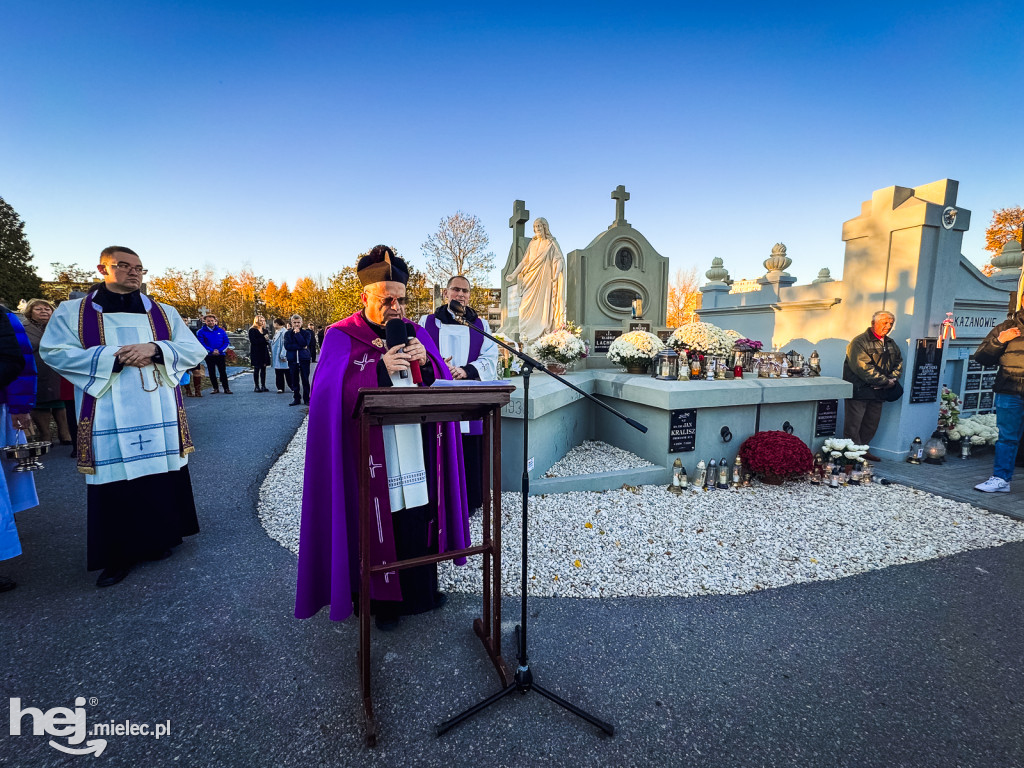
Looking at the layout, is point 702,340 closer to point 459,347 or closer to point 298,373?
point 459,347

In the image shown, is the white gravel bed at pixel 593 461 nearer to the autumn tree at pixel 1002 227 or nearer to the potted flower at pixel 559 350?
the potted flower at pixel 559 350

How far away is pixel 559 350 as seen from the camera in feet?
24.3

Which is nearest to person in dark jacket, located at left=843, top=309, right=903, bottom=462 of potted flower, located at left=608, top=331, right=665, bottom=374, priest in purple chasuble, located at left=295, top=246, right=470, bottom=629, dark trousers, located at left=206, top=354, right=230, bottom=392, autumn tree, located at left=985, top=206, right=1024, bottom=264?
potted flower, located at left=608, top=331, right=665, bottom=374

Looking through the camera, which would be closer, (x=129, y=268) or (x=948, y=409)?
(x=129, y=268)

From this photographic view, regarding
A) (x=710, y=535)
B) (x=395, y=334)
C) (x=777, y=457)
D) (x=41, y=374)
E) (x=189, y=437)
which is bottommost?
(x=710, y=535)

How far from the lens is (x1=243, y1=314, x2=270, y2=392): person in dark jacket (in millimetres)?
12266

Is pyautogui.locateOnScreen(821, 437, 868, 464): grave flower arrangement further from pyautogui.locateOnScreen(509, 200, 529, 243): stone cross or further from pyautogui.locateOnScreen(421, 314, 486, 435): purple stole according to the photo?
pyautogui.locateOnScreen(509, 200, 529, 243): stone cross

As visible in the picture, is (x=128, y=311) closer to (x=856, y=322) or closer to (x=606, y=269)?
(x=856, y=322)

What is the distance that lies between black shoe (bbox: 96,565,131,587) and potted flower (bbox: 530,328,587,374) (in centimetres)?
558

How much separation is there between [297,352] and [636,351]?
8.49 meters

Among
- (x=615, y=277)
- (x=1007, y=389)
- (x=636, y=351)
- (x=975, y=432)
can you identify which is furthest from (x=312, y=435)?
(x=615, y=277)

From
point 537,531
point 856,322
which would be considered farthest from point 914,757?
point 856,322

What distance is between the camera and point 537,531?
4211 millimetres

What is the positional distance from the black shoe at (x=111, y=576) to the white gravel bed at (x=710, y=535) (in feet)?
3.44
